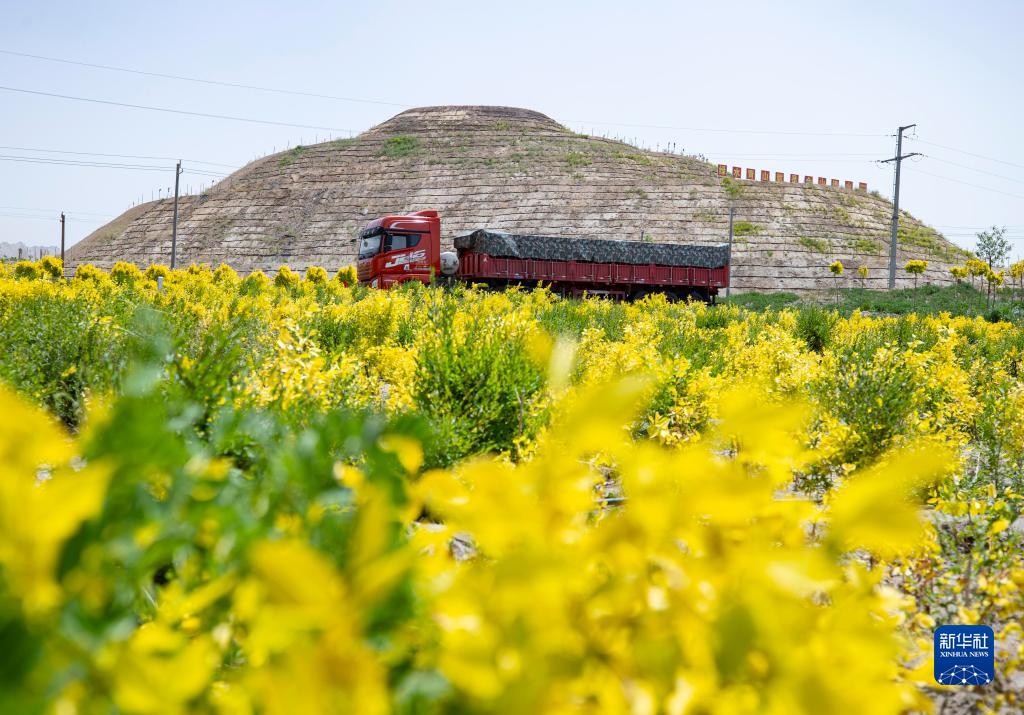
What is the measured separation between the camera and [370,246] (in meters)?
22.0

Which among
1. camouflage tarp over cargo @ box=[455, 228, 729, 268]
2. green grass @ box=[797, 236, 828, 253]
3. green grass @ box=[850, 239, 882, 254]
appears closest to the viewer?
camouflage tarp over cargo @ box=[455, 228, 729, 268]

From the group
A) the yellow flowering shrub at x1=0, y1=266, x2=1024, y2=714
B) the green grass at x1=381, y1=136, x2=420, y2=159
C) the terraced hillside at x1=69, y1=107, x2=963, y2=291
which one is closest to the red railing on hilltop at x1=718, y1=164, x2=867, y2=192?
the terraced hillside at x1=69, y1=107, x2=963, y2=291

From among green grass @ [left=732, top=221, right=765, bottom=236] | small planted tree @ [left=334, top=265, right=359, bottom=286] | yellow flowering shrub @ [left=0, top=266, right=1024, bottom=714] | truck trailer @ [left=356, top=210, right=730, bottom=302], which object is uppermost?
green grass @ [left=732, top=221, right=765, bottom=236]

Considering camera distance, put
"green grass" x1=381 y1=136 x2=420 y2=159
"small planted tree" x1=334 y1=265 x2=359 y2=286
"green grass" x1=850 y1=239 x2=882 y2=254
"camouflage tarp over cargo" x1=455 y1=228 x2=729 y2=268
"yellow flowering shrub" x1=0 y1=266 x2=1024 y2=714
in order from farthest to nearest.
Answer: "green grass" x1=381 y1=136 x2=420 y2=159 → "green grass" x1=850 y1=239 x2=882 y2=254 → "camouflage tarp over cargo" x1=455 y1=228 x2=729 y2=268 → "small planted tree" x1=334 y1=265 x2=359 y2=286 → "yellow flowering shrub" x1=0 y1=266 x2=1024 y2=714

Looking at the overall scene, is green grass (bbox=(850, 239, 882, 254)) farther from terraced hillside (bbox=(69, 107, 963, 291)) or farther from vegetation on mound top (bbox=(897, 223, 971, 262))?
vegetation on mound top (bbox=(897, 223, 971, 262))

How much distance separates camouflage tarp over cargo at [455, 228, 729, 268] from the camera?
25.2 metres

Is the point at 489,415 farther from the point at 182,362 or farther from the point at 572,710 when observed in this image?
the point at 572,710

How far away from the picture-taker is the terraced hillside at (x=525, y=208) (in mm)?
47156

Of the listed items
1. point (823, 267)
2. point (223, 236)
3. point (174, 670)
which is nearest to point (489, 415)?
point (174, 670)

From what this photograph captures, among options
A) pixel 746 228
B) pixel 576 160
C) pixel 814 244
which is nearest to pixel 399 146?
pixel 576 160

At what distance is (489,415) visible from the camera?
4.58 m

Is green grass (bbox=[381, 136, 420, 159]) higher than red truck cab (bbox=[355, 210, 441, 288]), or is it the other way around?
green grass (bbox=[381, 136, 420, 159])

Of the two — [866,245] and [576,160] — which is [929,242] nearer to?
[866,245]

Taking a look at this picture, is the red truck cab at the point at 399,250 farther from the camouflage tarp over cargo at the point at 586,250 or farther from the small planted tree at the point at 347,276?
the camouflage tarp over cargo at the point at 586,250
